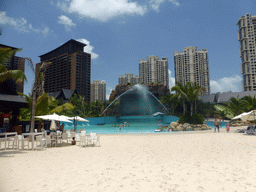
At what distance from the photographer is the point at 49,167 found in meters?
5.83

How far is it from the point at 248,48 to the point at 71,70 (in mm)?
98212

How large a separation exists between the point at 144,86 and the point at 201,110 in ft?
75.1

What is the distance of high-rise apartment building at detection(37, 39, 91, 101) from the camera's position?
352 feet

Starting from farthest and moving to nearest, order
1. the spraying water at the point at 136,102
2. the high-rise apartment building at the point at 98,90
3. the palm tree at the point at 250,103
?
the high-rise apartment building at the point at 98,90 < the spraying water at the point at 136,102 < the palm tree at the point at 250,103

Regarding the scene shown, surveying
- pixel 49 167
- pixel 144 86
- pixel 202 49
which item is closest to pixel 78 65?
pixel 144 86

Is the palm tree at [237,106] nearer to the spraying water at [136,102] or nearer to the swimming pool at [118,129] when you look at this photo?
the swimming pool at [118,129]

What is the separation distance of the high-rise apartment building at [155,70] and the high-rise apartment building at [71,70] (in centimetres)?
3891

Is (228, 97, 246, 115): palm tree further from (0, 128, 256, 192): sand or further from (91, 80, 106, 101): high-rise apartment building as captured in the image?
(91, 80, 106, 101): high-rise apartment building

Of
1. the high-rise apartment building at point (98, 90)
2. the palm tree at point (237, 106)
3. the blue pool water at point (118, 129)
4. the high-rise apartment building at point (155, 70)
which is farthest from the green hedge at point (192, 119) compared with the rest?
the high-rise apartment building at point (98, 90)

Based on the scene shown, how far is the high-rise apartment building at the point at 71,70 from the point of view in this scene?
352 ft

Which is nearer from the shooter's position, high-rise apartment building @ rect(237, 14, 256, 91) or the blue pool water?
the blue pool water

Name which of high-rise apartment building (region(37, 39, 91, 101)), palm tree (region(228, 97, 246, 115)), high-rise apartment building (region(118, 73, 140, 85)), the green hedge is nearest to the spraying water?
palm tree (region(228, 97, 246, 115))

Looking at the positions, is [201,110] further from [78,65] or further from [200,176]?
[78,65]

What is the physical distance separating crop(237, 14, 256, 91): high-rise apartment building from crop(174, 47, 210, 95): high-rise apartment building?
23938mm
